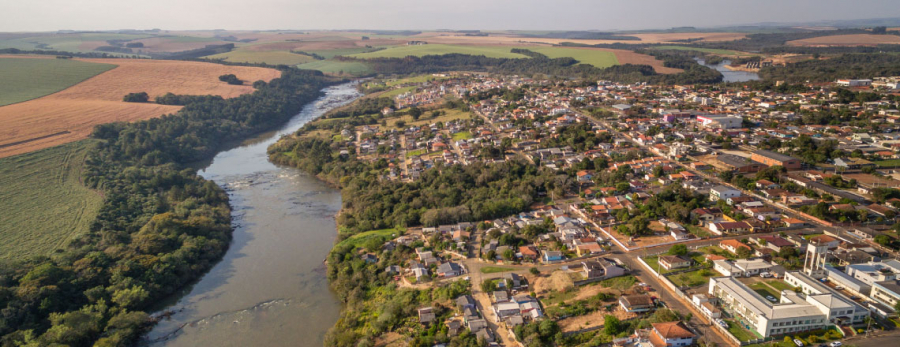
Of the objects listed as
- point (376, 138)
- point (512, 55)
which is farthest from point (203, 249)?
point (512, 55)

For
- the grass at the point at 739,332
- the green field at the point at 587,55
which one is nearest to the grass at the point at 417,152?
the grass at the point at 739,332

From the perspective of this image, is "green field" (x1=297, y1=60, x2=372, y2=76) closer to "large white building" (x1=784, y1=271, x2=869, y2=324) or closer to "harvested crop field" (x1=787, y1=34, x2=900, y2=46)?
"large white building" (x1=784, y1=271, x2=869, y2=324)

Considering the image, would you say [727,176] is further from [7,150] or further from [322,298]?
[7,150]

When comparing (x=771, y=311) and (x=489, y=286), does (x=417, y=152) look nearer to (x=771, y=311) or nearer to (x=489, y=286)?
(x=489, y=286)

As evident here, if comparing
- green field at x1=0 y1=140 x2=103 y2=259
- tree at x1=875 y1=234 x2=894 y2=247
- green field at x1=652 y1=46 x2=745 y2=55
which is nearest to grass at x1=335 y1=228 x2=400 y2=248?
green field at x1=0 y1=140 x2=103 y2=259

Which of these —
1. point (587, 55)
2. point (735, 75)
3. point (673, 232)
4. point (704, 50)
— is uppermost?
point (704, 50)

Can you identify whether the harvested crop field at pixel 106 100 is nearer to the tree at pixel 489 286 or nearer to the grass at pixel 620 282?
the tree at pixel 489 286

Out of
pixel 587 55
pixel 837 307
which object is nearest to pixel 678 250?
pixel 837 307
